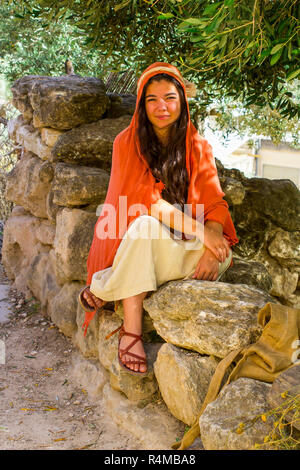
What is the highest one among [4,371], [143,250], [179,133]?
[179,133]

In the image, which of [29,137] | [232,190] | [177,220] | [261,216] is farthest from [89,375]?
[29,137]

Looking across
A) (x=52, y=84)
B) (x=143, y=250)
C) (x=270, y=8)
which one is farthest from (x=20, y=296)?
(x=270, y=8)

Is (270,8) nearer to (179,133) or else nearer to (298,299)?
(179,133)

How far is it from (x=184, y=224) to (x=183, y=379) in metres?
0.89

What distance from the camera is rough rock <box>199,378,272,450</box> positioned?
1859 millimetres

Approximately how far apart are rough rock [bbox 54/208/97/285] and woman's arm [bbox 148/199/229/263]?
100 centimetres

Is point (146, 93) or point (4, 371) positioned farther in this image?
point (4, 371)

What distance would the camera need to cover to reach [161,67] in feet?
9.63

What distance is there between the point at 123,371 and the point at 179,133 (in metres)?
1.50

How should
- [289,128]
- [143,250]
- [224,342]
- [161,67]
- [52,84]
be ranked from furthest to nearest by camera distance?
1. [289,128]
2. [52,84]
3. [161,67]
4. [143,250]
5. [224,342]

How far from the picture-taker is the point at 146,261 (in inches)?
104

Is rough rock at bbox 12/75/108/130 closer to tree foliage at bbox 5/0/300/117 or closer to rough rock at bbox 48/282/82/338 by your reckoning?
tree foliage at bbox 5/0/300/117

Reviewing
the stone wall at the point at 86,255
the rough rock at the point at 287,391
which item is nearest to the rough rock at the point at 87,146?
the stone wall at the point at 86,255

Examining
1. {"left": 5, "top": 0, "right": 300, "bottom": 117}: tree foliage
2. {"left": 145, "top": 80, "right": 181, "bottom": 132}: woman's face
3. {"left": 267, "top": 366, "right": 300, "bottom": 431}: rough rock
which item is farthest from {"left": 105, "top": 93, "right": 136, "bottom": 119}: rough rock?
{"left": 267, "top": 366, "right": 300, "bottom": 431}: rough rock
